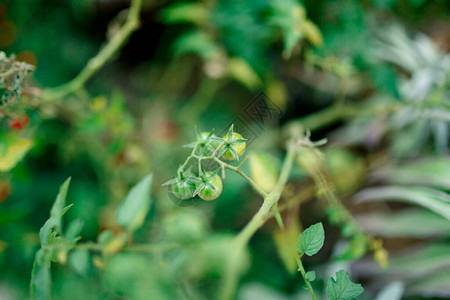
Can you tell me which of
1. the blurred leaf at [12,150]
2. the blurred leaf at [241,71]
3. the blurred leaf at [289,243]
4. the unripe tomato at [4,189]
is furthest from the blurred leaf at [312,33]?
the unripe tomato at [4,189]

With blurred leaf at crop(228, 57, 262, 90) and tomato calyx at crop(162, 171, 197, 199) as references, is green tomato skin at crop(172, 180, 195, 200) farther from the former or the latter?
blurred leaf at crop(228, 57, 262, 90)

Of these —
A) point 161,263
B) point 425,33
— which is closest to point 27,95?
point 161,263

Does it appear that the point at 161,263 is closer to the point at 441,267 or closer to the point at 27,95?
the point at 27,95

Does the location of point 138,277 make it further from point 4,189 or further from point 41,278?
point 4,189

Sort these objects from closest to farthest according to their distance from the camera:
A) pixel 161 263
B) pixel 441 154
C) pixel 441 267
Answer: pixel 161 263
pixel 441 267
pixel 441 154

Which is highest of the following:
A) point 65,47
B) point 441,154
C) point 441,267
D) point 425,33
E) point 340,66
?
point 65,47

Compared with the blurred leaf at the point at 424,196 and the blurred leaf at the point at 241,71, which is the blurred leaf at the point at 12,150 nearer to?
the blurred leaf at the point at 241,71

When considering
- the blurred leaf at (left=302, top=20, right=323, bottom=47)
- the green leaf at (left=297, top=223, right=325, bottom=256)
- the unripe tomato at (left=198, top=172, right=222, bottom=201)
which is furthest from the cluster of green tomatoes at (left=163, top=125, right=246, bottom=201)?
the blurred leaf at (left=302, top=20, right=323, bottom=47)

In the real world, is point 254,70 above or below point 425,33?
above
